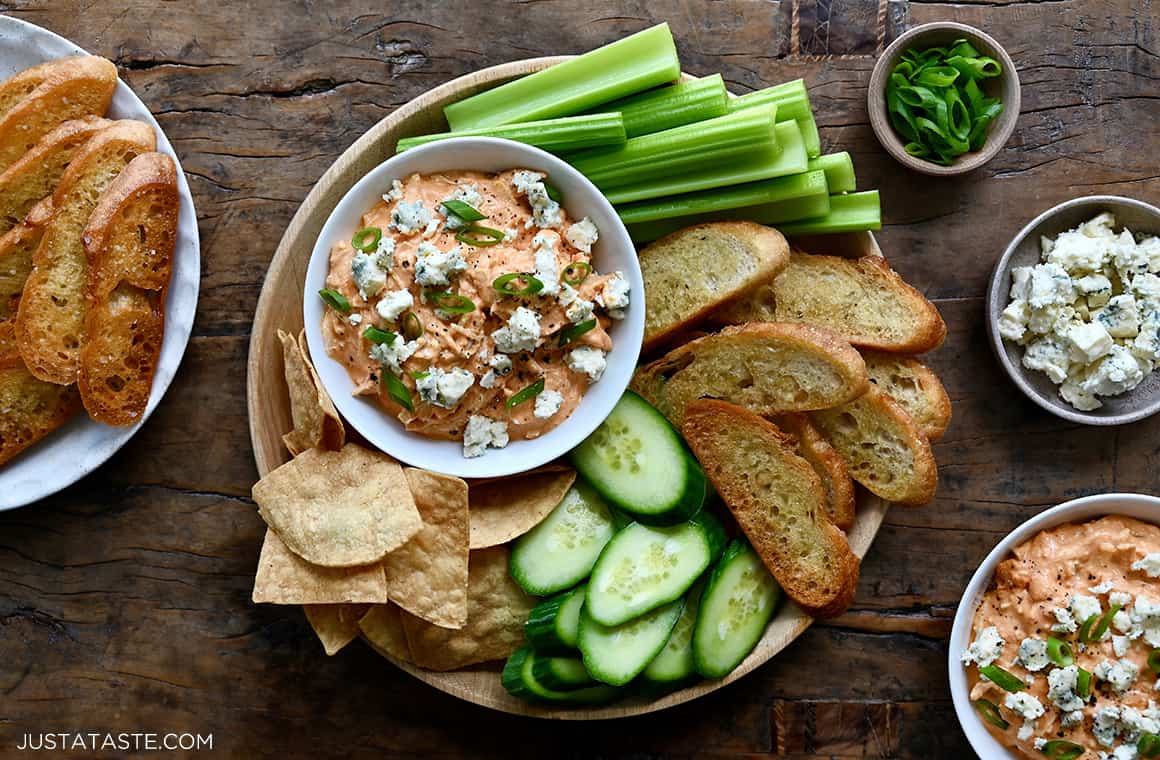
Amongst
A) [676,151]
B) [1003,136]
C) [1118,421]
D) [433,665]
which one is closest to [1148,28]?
[1003,136]

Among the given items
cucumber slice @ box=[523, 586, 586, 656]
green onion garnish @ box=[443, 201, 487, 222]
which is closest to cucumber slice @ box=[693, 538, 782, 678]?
cucumber slice @ box=[523, 586, 586, 656]

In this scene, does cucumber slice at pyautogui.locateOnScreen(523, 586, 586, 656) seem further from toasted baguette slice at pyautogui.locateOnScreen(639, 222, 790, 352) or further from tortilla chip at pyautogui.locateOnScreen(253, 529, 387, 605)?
toasted baguette slice at pyautogui.locateOnScreen(639, 222, 790, 352)

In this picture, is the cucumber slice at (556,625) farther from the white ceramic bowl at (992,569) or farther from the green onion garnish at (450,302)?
the white ceramic bowl at (992,569)

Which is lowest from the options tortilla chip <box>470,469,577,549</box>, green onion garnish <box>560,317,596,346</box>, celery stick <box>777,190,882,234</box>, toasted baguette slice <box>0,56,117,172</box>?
tortilla chip <box>470,469,577,549</box>

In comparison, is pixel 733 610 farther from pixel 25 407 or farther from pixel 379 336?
pixel 25 407

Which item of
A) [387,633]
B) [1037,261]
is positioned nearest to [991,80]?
[1037,261]

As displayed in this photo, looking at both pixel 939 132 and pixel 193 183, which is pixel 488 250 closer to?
pixel 193 183
